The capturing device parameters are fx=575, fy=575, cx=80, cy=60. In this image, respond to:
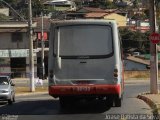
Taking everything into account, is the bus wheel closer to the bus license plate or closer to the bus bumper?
the bus bumper

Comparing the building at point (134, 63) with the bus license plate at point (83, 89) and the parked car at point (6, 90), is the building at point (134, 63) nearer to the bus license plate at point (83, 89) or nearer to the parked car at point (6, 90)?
the parked car at point (6, 90)

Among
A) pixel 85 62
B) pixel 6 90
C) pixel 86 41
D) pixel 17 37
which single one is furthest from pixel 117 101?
pixel 17 37

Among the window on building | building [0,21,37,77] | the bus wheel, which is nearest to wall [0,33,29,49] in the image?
building [0,21,37,77]

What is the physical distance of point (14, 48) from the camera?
77.8 m

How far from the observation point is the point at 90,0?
468 ft

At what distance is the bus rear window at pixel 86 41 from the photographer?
67.7ft

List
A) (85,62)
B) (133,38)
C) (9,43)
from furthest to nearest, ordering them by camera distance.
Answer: (133,38)
(9,43)
(85,62)

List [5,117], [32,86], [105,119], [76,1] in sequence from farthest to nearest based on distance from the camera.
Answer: [76,1]
[32,86]
[5,117]
[105,119]

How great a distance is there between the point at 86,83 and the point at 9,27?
56.7 meters

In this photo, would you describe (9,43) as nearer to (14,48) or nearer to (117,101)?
(14,48)

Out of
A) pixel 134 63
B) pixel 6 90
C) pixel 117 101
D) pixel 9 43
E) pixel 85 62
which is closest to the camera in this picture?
pixel 85 62

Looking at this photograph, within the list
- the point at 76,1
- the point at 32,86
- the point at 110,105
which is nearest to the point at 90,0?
the point at 76,1

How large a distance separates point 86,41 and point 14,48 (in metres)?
57.8

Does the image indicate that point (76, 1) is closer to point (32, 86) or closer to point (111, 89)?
point (32, 86)
